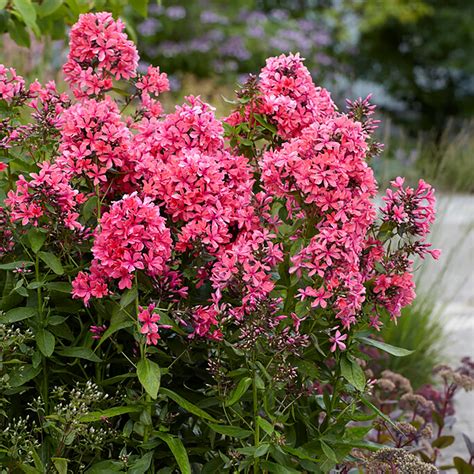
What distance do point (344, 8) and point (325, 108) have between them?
11541 millimetres

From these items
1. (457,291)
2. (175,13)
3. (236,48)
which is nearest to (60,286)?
(457,291)

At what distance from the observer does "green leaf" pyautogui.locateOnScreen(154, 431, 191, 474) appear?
1896mm

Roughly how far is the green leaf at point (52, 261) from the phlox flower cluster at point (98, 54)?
48 centimetres

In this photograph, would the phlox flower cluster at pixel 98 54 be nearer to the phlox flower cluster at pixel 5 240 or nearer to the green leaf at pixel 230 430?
the phlox flower cluster at pixel 5 240

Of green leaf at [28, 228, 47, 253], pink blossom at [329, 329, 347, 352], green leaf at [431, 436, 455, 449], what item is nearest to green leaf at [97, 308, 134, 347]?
green leaf at [28, 228, 47, 253]

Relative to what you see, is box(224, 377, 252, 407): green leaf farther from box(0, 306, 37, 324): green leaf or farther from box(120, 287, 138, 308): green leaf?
box(0, 306, 37, 324): green leaf

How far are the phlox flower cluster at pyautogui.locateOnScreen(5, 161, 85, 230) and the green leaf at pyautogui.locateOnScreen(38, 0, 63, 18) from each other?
60.0 inches

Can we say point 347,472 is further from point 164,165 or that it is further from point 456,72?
point 456,72

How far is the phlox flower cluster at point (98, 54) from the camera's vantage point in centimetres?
222

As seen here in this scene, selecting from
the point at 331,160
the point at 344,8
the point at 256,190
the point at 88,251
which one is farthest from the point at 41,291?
the point at 344,8

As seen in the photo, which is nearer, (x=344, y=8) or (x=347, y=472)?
(x=347, y=472)

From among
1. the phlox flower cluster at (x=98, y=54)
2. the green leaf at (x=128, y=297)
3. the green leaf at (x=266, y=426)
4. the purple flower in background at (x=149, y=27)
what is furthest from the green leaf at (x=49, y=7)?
the purple flower in background at (x=149, y=27)

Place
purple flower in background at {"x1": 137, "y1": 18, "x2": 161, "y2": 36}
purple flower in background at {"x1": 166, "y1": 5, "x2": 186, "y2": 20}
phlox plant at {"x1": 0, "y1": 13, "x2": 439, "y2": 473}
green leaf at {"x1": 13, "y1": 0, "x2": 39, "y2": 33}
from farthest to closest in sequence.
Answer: purple flower in background at {"x1": 166, "y1": 5, "x2": 186, "y2": 20} → purple flower in background at {"x1": 137, "y1": 18, "x2": 161, "y2": 36} → green leaf at {"x1": 13, "y1": 0, "x2": 39, "y2": 33} → phlox plant at {"x1": 0, "y1": 13, "x2": 439, "y2": 473}

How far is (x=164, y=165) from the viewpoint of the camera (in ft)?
6.72
